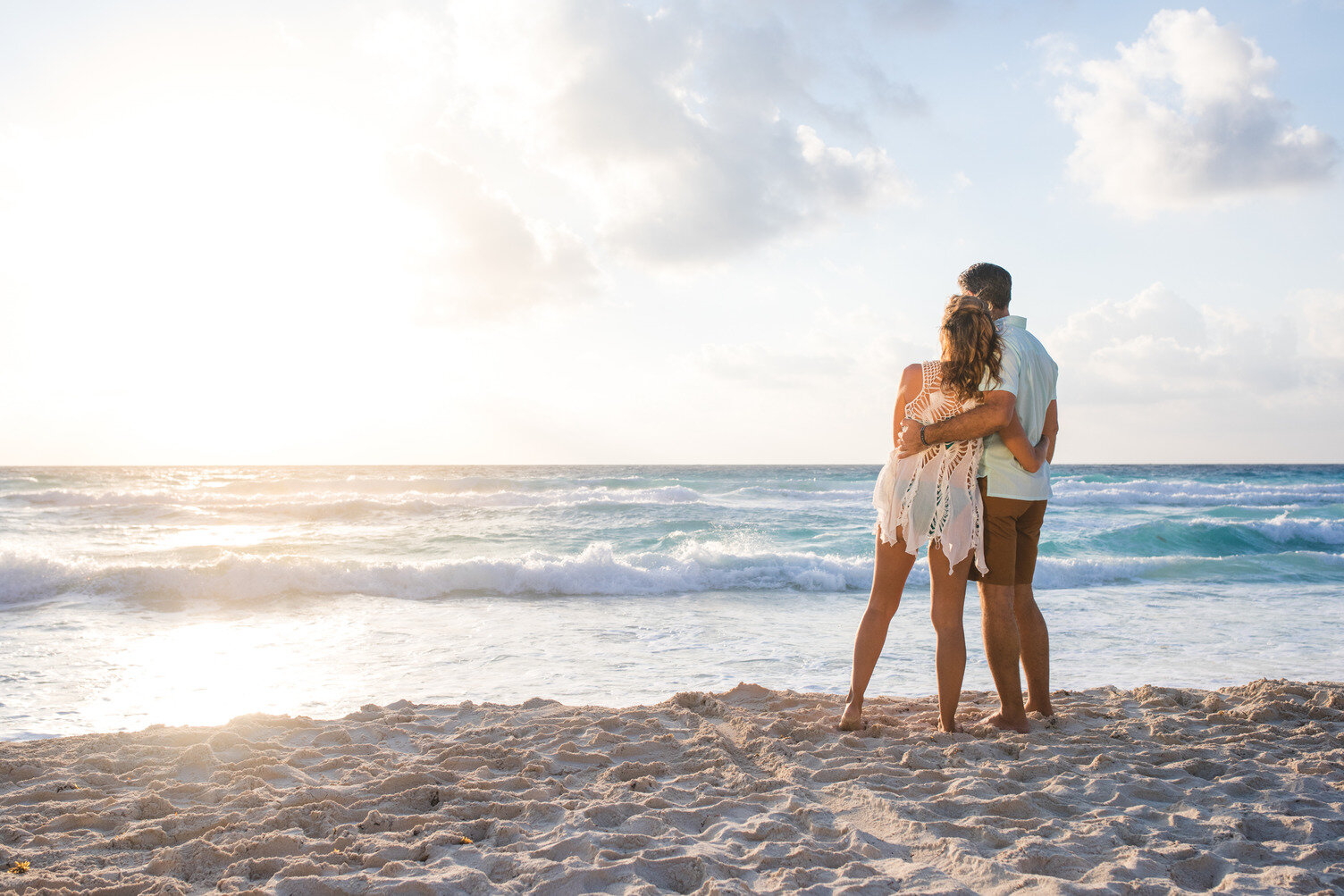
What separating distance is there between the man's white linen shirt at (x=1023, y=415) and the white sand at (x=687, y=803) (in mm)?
1169

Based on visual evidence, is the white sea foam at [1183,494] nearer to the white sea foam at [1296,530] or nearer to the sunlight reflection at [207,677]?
the white sea foam at [1296,530]

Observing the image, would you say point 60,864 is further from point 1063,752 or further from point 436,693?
point 1063,752

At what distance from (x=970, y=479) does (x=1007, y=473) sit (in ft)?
0.57

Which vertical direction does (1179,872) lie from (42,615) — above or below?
above

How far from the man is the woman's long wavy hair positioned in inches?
2.6

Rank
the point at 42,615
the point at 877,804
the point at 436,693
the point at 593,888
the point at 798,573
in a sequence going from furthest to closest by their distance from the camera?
the point at 798,573 < the point at 42,615 < the point at 436,693 < the point at 877,804 < the point at 593,888

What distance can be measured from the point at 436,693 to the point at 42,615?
5.26 metres

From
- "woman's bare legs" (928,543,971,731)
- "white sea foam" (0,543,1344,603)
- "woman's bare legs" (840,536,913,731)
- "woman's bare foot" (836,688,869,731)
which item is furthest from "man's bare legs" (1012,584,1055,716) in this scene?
"white sea foam" (0,543,1344,603)

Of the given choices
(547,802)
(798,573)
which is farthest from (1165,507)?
(547,802)

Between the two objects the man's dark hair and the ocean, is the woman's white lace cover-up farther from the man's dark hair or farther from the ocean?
the ocean

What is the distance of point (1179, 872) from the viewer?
224 centimetres

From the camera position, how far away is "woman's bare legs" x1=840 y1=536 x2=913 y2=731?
3389 millimetres

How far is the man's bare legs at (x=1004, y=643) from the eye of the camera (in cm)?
344

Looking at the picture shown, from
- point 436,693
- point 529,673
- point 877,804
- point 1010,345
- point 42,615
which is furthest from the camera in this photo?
point 42,615
